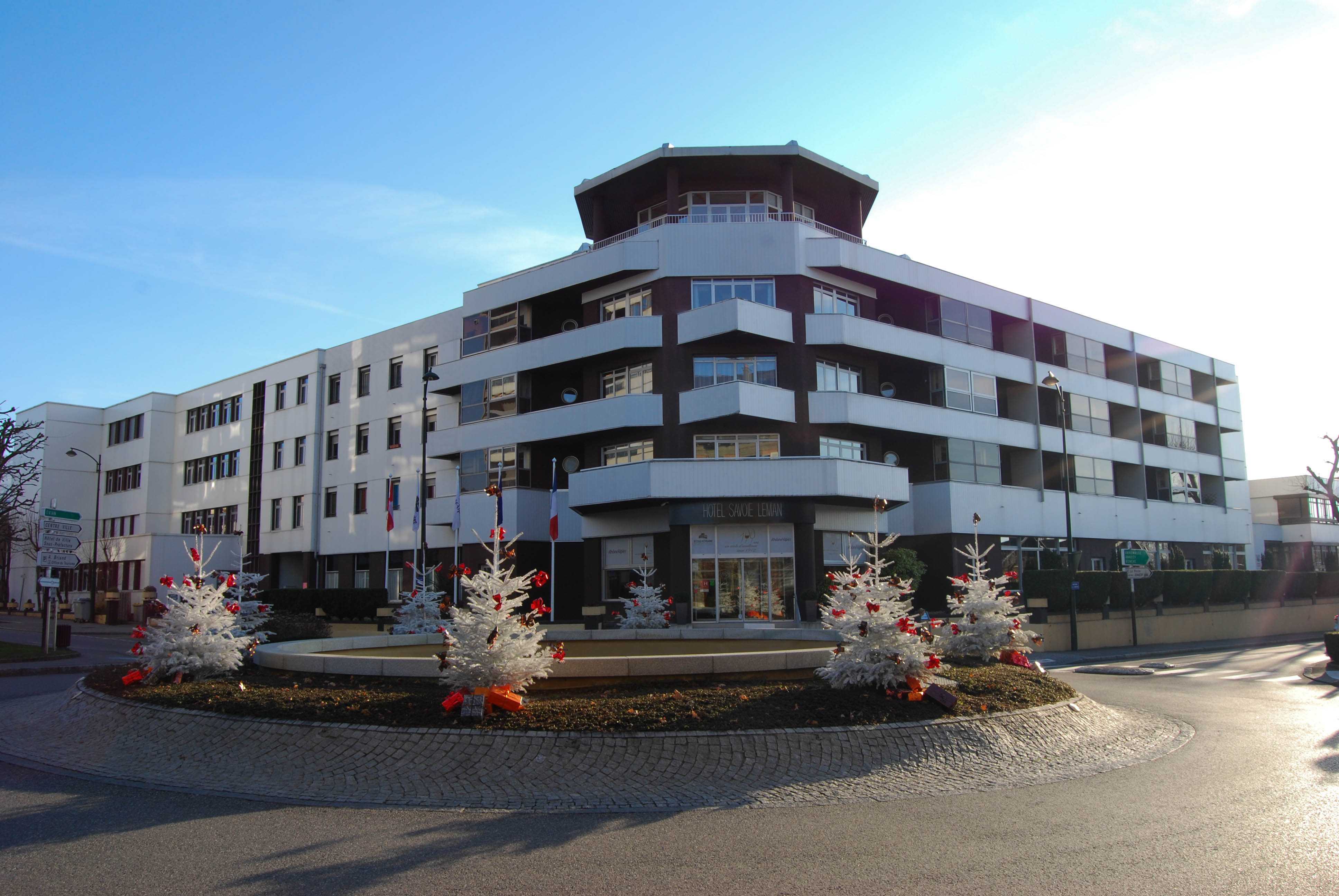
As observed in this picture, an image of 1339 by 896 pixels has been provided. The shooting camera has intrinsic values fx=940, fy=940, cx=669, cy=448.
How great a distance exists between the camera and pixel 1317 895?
6367 millimetres

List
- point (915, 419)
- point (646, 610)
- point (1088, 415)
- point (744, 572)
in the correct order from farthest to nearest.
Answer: point (1088, 415) < point (915, 419) < point (744, 572) < point (646, 610)

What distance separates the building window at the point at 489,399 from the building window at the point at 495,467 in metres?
1.55

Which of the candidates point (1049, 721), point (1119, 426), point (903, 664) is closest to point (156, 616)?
point (903, 664)

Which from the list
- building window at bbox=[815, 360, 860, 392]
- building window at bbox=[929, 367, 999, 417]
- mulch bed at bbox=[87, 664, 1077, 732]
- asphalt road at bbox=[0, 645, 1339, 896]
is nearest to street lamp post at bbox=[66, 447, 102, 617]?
building window at bbox=[815, 360, 860, 392]

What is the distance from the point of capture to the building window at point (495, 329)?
42.2 metres

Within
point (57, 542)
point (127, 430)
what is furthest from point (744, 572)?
point (127, 430)

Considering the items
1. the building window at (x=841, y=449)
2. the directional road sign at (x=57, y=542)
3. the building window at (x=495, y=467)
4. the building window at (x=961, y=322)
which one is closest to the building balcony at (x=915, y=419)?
the building window at (x=841, y=449)

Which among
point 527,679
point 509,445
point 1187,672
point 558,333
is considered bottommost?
point 1187,672

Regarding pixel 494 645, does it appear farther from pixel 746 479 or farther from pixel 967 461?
pixel 967 461

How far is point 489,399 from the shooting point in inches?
1687

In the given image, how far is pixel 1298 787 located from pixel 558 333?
34551 mm

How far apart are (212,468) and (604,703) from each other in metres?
59.6

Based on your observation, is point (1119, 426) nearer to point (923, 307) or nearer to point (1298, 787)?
point (923, 307)

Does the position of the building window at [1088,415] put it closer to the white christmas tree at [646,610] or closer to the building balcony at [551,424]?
the building balcony at [551,424]
